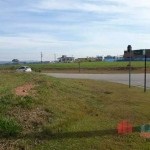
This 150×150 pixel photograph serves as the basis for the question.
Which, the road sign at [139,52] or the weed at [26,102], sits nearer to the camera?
the weed at [26,102]

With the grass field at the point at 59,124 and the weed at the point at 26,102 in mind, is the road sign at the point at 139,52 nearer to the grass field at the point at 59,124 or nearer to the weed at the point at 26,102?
the grass field at the point at 59,124

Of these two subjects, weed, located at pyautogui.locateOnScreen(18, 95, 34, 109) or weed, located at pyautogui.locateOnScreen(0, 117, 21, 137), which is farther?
weed, located at pyautogui.locateOnScreen(18, 95, 34, 109)

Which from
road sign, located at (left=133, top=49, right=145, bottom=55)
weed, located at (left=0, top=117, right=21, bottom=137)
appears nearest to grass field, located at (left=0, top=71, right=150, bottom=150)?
weed, located at (left=0, top=117, right=21, bottom=137)

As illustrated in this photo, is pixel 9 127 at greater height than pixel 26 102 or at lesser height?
lesser

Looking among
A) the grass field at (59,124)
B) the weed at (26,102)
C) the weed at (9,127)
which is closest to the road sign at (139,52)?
the grass field at (59,124)

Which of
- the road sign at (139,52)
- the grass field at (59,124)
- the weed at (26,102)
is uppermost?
the road sign at (139,52)

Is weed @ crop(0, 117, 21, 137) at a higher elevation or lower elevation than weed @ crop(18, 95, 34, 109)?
lower

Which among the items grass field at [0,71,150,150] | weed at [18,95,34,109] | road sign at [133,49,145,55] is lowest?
grass field at [0,71,150,150]

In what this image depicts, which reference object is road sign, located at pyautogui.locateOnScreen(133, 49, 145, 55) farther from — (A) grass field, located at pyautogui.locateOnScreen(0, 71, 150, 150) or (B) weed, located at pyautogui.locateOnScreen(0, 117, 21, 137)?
(B) weed, located at pyautogui.locateOnScreen(0, 117, 21, 137)

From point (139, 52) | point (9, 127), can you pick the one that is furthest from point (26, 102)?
point (139, 52)

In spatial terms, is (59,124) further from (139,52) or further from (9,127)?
(139,52)

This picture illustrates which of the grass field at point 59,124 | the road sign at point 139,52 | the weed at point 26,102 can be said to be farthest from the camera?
the road sign at point 139,52

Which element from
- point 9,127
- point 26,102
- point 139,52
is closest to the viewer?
point 9,127

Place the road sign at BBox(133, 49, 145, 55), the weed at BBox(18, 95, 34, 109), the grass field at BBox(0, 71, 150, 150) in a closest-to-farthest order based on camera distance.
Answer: the grass field at BBox(0, 71, 150, 150), the weed at BBox(18, 95, 34, 109), the road sign at BBox(133, 49, 145, 55)
